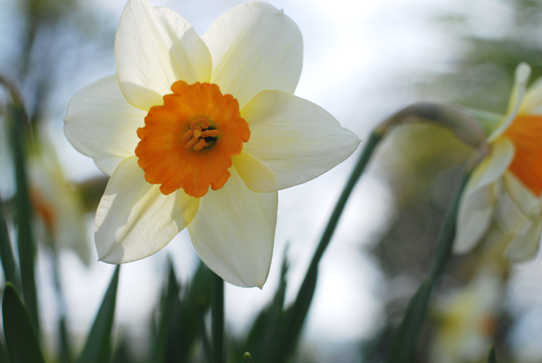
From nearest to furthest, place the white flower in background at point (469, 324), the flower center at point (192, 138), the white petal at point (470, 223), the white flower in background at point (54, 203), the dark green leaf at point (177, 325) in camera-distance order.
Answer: the flower center at point (192, 138) → the dark green leaf at point (177, 325) → the white petal at point (470, 223) → the white flower in background at point (54, 203) → the white flower in background at point (469, 324)

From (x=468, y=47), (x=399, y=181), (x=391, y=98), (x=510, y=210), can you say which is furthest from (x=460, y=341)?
(x=399, y=181)

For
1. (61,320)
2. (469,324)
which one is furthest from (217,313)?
(469,324)

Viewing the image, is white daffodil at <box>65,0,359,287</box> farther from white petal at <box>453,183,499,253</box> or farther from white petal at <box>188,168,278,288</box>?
white petal at <box>453,183,499,253</box>

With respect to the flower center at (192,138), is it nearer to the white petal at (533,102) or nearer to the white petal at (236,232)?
the white petal at (236,232)

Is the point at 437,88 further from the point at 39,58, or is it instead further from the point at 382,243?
the point at 39,58

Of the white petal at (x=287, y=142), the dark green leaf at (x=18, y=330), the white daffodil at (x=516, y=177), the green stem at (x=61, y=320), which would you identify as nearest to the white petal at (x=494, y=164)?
the white daffodil at (x=516, y=177)

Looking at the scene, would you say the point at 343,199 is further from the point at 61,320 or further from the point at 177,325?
the point at 61,320

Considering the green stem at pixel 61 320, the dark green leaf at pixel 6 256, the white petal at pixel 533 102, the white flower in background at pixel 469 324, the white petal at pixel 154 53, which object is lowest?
the white flower in background at pixel 469 324
